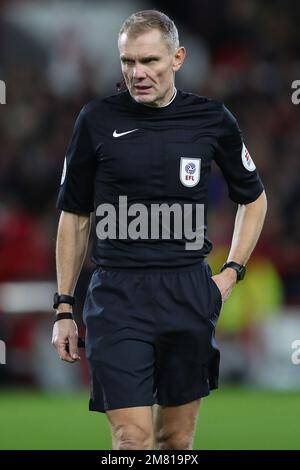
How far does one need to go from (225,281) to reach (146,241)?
0.52 metres

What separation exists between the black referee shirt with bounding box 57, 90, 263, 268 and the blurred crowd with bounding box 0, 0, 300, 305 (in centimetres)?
630

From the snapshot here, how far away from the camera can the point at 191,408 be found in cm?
597

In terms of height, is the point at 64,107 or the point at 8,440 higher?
the point at 64,107

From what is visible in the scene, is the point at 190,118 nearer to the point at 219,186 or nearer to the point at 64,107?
the point at 219,186

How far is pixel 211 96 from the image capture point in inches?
606

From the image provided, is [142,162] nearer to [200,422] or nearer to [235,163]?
[235,163]

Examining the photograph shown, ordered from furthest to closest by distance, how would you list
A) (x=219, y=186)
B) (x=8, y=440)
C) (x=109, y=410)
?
(x=219, y=186) → (x=8, y=440) → (x=109, y=410)

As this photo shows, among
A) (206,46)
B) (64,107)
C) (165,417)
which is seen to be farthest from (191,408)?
(206,46)

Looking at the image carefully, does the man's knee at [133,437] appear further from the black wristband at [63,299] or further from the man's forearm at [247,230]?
the man's forearm at [247,230]

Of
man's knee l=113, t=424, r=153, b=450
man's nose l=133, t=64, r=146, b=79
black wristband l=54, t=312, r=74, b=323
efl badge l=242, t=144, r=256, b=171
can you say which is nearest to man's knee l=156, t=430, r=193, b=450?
man's knee l=113, t=424, r=153, b=450

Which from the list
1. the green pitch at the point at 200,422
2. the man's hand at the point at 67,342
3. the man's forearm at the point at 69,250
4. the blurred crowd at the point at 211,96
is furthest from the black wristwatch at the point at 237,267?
the blurred crowd at the point at 211,96

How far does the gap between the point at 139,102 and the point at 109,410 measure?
1.35 m

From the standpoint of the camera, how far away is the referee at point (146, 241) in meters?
5.71

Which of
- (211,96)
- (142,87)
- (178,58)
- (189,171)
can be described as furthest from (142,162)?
(211,96)
